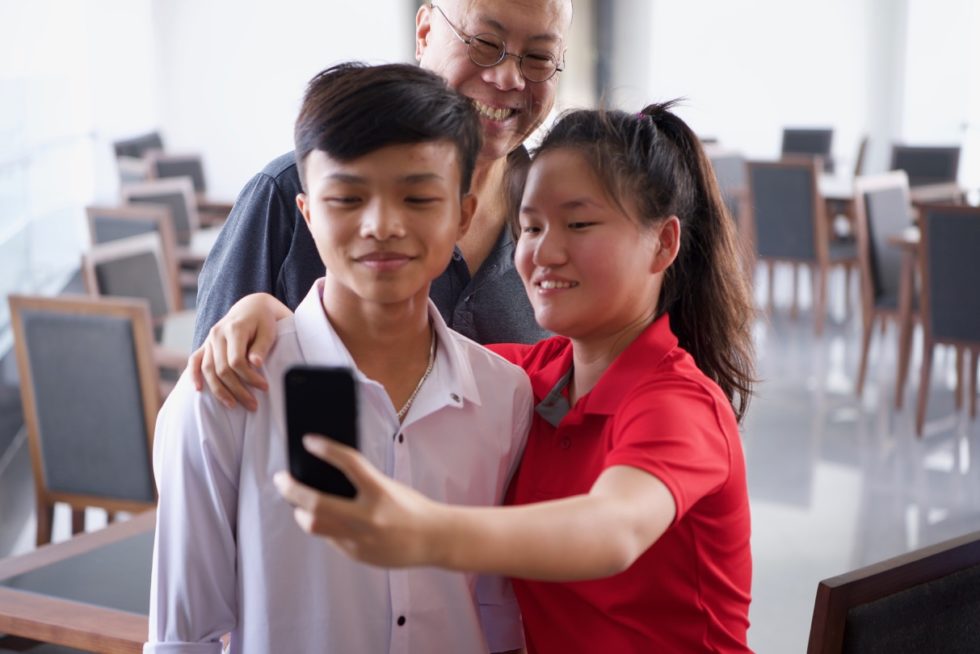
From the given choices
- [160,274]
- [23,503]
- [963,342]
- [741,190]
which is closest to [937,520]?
[963,342]

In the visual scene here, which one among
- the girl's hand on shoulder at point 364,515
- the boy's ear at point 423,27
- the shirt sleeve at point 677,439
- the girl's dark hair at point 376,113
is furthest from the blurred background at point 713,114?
the girl's hand on shoulder at point 364,515

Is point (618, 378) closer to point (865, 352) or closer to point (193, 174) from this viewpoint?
point (865, 352)

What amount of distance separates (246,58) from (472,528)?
842cm

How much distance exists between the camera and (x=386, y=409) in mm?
1220

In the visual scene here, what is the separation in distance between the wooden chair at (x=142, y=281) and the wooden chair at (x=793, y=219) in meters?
3.20

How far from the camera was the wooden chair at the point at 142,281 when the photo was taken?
12.0 ft

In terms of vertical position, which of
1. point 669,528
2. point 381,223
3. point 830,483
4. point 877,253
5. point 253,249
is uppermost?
point 381,223

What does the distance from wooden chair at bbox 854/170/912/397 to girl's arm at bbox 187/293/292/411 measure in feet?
13.6

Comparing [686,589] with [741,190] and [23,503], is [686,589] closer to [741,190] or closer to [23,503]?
[23,503]

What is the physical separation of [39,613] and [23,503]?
2229 mm

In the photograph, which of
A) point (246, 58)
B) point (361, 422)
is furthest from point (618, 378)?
point (246, 58)

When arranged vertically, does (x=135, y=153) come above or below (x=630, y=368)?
below

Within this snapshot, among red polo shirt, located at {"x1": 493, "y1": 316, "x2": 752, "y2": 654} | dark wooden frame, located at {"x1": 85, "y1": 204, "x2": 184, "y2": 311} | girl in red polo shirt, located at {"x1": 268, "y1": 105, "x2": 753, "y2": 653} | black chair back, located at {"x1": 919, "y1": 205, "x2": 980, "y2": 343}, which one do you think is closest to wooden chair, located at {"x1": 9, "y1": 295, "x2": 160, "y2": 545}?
girl in red polo shirt, located at {"x1": 268, "y1": 105, "x2": 753, "y2": 653}

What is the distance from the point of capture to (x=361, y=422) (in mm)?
1198
